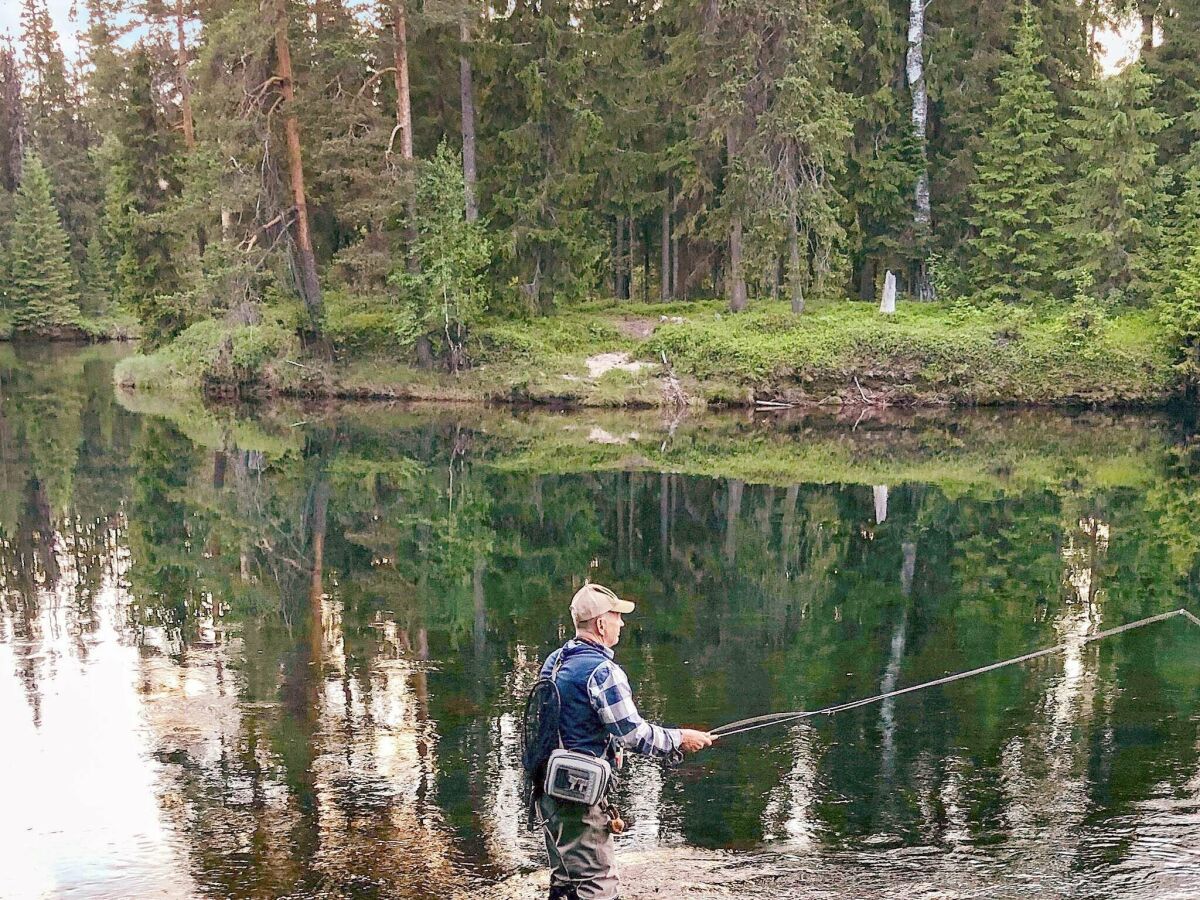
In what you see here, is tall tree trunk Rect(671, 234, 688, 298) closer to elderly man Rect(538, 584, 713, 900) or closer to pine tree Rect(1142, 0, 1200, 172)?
pine tree Rect(1142, 0, 1200, 172)

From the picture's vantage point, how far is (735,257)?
1481 inches

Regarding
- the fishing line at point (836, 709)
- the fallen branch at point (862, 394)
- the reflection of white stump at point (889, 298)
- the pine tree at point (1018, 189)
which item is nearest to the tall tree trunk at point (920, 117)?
the pine tree at point (1018, 189)

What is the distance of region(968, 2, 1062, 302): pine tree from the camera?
121 feet

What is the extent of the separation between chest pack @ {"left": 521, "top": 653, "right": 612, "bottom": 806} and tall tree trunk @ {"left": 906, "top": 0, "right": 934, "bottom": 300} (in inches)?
1466

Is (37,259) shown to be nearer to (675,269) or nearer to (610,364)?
(675,269)

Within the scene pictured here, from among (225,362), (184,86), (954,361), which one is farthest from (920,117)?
(184,86)

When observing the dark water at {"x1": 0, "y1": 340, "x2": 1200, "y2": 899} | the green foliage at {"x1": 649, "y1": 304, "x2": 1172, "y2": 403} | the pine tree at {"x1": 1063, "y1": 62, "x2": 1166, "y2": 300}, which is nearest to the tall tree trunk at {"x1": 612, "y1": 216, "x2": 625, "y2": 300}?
the green foliage at {"x1": 649, "y1": 304, "x2": 1172, "y2": 403}

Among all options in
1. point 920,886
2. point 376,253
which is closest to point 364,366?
point 376,253

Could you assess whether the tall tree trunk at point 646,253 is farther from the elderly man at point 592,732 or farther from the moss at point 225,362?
the elderly man at point 592,732

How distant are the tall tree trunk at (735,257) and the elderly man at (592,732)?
32.4 meters

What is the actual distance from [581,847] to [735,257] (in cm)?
3313

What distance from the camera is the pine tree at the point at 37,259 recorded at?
63.8 meters

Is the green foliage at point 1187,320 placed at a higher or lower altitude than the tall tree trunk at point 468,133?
lower

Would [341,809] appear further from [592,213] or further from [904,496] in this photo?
[592,213]
